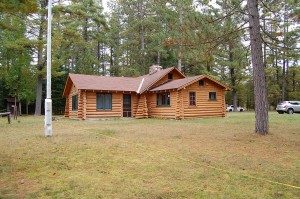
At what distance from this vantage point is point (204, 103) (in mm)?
21953

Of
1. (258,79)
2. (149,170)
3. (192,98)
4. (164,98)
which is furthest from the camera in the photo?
(164,98)

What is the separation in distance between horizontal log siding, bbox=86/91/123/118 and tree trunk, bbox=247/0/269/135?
46.9 feet

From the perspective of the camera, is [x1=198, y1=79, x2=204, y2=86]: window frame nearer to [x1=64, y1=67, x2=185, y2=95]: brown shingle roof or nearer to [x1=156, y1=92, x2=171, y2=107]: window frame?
[x1=156, y1=92, x2=171, y2=107]: window frame

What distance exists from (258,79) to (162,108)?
12.7 meters

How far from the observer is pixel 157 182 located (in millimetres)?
4445

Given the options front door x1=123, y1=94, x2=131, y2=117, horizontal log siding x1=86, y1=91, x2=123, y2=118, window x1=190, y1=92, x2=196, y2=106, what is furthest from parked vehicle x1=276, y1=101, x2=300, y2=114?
horizontal log siding x1=86, y1=91, x2=123, y2=118

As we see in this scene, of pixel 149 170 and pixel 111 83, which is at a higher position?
pixel 111 83

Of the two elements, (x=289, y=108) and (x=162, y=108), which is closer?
(x=162, y=108)

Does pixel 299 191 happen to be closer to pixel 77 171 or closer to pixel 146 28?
pixel 77 171

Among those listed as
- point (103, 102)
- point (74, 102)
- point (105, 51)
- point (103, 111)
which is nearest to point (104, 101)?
point (103, 102)

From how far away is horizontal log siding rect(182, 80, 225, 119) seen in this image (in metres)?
20.9

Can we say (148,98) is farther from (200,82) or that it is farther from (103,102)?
(200,82)

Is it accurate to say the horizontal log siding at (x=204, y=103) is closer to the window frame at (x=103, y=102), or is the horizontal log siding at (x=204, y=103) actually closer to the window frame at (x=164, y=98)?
the window frame at (x=164, y=98)

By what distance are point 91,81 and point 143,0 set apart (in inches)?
772
